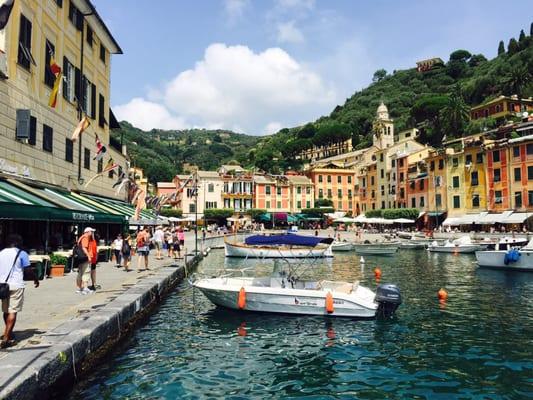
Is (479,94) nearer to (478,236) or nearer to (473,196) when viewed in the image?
(473,196)

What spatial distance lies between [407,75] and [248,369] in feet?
583

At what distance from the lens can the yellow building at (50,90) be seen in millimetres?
17969

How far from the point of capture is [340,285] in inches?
631

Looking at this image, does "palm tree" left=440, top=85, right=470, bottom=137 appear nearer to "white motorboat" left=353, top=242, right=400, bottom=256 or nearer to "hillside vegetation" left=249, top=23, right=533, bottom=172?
"hillside vegetation" left=249, top=23, right=533, bottom=172

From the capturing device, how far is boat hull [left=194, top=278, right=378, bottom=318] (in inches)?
576

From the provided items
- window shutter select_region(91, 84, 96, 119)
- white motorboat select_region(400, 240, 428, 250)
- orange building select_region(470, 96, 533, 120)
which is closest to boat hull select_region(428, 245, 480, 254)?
white motorboat select_region(400, 240, 428, 250)

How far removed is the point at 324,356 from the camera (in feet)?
36.2

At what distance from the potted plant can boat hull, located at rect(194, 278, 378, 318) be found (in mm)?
6815

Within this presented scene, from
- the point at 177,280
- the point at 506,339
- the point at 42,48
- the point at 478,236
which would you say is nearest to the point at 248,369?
the point at 506,339

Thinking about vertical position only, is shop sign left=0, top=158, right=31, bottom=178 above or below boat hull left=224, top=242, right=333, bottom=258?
above

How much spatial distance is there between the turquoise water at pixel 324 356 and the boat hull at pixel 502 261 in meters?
11.9

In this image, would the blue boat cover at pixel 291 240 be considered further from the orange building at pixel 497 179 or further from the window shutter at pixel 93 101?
the orange building at pixel 497 179

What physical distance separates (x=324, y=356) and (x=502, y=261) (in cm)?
2362

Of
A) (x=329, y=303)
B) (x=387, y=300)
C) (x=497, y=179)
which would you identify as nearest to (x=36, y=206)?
(x=329, y=303)
